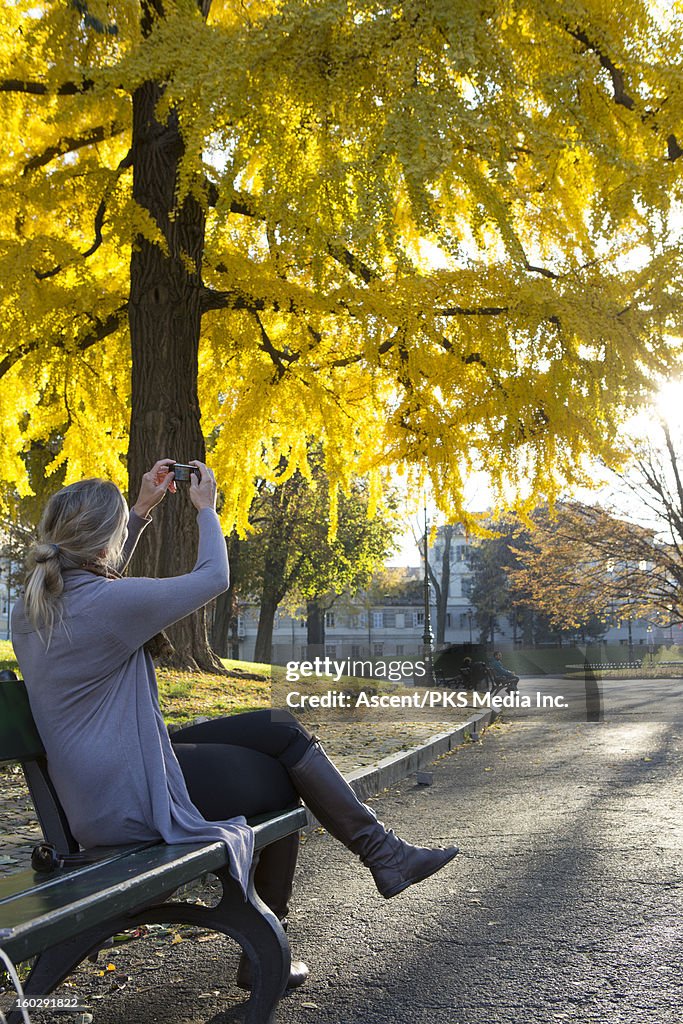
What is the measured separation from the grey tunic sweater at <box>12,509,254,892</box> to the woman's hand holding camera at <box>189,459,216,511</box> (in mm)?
463

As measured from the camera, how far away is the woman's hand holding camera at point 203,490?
11.4 ft

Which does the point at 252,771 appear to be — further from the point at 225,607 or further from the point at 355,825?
the point at 225,607

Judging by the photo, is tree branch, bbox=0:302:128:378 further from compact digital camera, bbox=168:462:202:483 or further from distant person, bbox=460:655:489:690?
distant person, bbox=460:655:489:690

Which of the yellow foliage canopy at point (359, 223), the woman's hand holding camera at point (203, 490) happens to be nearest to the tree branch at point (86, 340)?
the yellow foliage canopy at point (359, 223)

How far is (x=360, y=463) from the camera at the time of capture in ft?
41.2

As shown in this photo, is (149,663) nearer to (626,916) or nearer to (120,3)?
(626,916)

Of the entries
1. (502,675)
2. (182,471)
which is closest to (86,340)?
(182,471)

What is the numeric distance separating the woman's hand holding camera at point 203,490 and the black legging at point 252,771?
75cm

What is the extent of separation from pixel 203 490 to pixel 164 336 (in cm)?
731

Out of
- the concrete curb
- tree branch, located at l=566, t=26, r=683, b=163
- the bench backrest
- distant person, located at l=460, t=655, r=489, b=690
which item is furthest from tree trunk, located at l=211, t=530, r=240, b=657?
the bench backrest

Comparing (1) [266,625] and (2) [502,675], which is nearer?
(2) [502,675]

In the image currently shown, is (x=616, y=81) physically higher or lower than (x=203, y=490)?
higher

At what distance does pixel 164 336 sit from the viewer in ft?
34.4

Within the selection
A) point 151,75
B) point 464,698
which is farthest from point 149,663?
point 464,698
